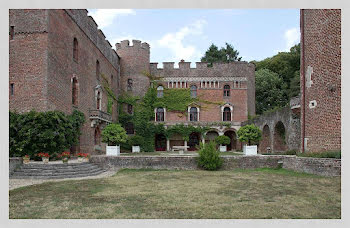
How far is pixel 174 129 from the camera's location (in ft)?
91.9

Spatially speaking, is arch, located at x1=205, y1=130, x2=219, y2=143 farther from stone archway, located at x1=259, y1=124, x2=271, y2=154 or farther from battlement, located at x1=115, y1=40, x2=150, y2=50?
battlement, located at x1=115, y1=40, x2=150, y2=50

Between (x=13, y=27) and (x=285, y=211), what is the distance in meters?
15.9

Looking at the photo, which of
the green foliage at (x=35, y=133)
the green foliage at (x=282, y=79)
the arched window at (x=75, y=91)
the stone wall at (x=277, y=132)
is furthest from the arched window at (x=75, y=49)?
the green foliage at (x=282, y=79)

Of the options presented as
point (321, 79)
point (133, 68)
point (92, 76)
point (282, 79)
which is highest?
point (282, 79)

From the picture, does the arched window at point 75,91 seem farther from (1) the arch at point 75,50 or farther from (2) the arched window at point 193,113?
(2) the arched window at point 193,113

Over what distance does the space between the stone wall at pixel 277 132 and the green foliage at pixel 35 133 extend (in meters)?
14.4

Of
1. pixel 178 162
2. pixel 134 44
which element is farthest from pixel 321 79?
pixel 134 44

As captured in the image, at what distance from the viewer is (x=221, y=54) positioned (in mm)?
43625

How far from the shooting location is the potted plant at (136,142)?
25125 mm

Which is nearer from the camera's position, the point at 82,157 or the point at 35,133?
the point at 35,133

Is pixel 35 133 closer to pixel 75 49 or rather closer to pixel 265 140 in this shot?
pixel 75 49

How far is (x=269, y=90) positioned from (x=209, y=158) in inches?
1101

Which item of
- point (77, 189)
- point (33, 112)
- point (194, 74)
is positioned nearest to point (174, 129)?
point (194, 74)

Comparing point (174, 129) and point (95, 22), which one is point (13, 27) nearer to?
point (95, 22)
